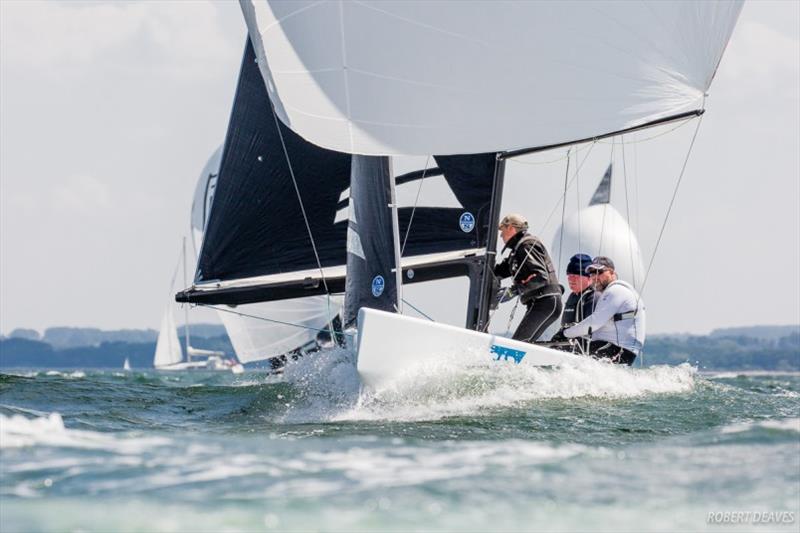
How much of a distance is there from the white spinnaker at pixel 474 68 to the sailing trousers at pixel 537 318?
5.96ft

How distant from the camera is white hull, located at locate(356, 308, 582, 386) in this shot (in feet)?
25.7

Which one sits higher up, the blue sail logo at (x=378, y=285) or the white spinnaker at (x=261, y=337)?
the blue sail logo at (x=378, y=285)

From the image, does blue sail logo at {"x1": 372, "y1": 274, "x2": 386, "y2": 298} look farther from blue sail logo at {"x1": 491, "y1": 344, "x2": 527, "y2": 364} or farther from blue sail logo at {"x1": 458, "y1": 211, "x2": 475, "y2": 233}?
blue sail logo at {"x1": 458, "y1": 211, "x2": 475, "y2": 233}

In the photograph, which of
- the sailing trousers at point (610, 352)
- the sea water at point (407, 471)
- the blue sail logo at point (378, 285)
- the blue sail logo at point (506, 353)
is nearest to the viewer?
the sea water at point (407, 471)

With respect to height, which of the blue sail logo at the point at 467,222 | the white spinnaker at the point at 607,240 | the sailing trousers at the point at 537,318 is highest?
the white spinnaker at the point at 607,240

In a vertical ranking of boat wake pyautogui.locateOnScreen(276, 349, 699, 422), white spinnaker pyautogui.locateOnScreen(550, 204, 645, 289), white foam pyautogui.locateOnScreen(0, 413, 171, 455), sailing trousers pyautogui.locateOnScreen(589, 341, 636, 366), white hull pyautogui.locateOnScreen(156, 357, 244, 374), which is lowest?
white hull pyautogui.locateOnScreen(156, 357, 244, 374)

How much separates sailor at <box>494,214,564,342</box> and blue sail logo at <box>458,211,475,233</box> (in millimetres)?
1106

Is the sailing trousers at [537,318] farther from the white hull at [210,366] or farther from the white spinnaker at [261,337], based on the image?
the white hull at [210,366]

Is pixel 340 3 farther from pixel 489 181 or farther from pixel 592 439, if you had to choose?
pixel 592 439

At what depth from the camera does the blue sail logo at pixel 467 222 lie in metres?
11.0

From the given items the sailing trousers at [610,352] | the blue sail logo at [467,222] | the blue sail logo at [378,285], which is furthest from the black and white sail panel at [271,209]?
the sailing trousers at [610,352]

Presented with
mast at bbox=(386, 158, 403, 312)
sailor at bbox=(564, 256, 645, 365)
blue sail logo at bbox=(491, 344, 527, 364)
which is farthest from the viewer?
sailor at bbox=(564, 256, 645, 365)

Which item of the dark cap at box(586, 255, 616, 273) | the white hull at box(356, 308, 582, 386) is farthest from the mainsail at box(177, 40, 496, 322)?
the white hull at box(356, 308, 582, 386)

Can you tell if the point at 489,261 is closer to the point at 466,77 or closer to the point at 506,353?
the point at 506,353
